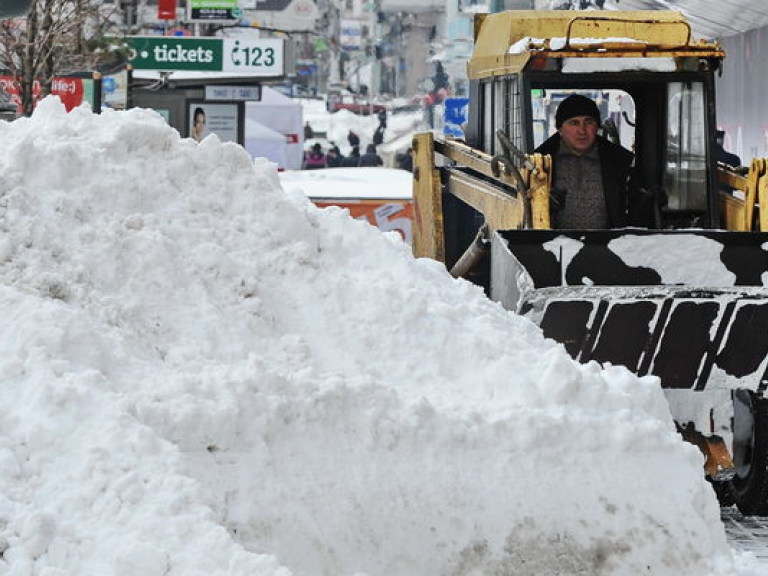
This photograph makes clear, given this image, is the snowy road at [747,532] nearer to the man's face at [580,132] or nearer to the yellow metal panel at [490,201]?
the yellow metal panel at [490,201]

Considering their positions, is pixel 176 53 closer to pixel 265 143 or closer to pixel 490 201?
pixel 265 143

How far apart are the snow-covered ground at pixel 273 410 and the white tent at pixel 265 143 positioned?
2947cm

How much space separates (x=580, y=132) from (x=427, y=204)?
2.04 metres

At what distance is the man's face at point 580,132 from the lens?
33.5 feet

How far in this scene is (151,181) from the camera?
5.91m

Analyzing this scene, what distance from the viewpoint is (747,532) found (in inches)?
319

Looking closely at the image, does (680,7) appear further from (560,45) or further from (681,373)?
(681,373)

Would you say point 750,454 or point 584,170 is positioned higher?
point 584,170

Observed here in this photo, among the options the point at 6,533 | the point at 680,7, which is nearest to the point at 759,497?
the point at 6,533

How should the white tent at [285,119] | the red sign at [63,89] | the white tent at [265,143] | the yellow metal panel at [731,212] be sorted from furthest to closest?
1. the white tent at [285,119]
2. the white tent at [265,143]
3. the red sign at [63,89]
4. the yellow metal panel at [731,212]

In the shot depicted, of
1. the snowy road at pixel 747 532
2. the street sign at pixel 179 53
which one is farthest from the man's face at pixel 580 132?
the street sign at pixel 179 53

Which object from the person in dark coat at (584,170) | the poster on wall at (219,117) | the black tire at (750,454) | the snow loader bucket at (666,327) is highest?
the person in dark coat at (584,170)

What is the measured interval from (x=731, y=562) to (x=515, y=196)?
16.1 feet

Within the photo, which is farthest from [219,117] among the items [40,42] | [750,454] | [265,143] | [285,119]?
[750,454]
